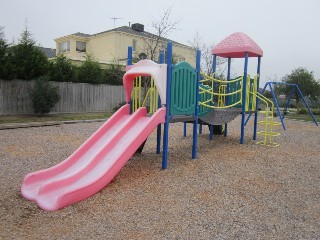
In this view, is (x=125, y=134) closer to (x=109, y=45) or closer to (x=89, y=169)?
(x=89, y=169)

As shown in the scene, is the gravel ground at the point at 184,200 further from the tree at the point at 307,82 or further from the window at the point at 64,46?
the tree at the point at 307,82

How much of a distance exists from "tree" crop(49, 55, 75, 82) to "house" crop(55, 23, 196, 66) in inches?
325

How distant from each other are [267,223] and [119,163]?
2272mm

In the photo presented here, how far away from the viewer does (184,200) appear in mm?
4160

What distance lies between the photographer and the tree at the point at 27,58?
50.3ft

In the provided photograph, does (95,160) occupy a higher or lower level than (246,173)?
higher

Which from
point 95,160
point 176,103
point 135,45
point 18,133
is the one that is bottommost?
point 18,133

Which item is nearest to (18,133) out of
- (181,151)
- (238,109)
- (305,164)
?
(181,151)

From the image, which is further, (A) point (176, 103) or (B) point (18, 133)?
(B) point (18, 133)

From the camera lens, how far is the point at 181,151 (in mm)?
7312

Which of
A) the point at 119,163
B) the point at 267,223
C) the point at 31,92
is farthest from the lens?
the point at 31,92

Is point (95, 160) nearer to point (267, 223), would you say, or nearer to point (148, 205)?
point (148, 205)

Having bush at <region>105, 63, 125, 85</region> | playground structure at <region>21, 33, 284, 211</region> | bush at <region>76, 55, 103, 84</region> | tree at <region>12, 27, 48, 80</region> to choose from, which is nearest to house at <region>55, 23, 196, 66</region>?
bush at <region>105, 63, 125, 85</region>

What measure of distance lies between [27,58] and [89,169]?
1314 cm
